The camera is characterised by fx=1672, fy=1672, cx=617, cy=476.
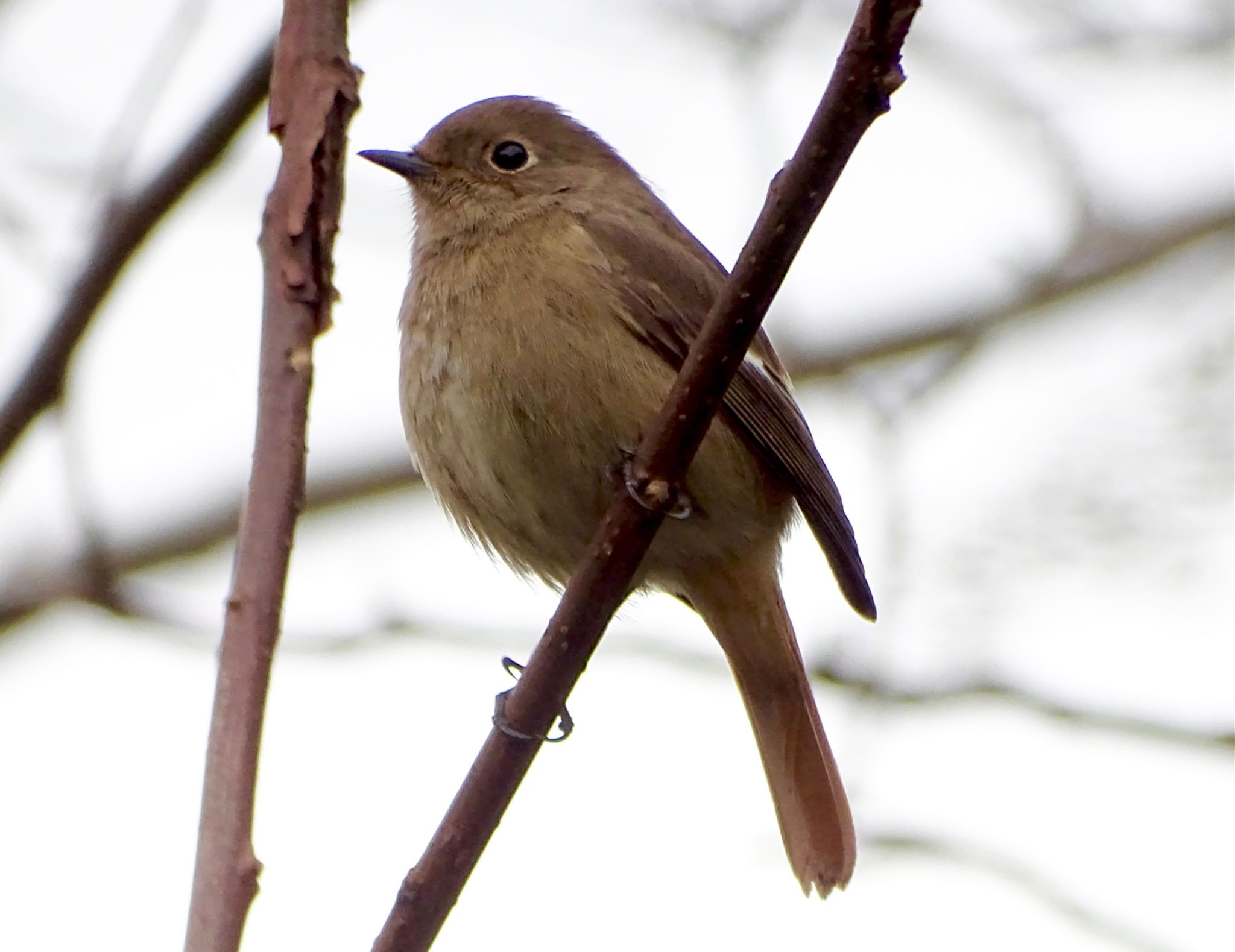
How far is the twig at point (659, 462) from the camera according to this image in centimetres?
213

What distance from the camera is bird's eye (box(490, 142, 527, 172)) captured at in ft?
16.7

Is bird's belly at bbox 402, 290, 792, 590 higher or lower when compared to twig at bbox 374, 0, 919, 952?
higher

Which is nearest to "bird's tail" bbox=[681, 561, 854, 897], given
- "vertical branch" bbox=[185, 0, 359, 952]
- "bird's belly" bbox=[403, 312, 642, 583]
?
"bird's belly" bbox=[403, 312, 642, 583]

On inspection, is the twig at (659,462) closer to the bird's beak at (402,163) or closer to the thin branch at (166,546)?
the thin branch at (166,546)

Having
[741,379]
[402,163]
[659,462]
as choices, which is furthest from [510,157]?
[659,462]

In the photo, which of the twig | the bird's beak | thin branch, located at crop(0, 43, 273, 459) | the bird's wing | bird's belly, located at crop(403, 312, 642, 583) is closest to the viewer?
the twig

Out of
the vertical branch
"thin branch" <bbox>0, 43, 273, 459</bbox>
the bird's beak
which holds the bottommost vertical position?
the vertical branch

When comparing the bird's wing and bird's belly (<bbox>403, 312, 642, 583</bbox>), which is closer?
bird's belly (<bbox>403, 312, 642, 583</bbox>)

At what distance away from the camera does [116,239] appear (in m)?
3.45

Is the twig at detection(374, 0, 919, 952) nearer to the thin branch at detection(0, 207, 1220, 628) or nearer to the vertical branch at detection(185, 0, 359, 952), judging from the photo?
the vertical branch at detection(185, 0, 359, 952)

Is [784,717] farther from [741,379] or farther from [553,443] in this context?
[553,443]

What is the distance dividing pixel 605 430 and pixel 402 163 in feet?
4.83

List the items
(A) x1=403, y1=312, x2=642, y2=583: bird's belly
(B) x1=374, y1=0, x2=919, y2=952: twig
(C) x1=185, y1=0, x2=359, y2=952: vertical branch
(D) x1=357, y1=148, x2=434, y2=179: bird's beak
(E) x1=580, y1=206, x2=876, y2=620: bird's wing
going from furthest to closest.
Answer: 1. (D) x1=357, y1=148, x2=434, y2=179: bird's beak
2. (E) x1=580, y1=206, x2=876, y2=620: bird's wing
3. (A) x1=403, y1=312, x2=642, y2=583: bird's belly
4. (B) x1=374, y1=0, x2=919, y2=952: twig
5. (C) x1=185, y1=0, x2=359, y2=952: vertical branch

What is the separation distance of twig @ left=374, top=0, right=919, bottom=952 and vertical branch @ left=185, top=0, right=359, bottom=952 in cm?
33
